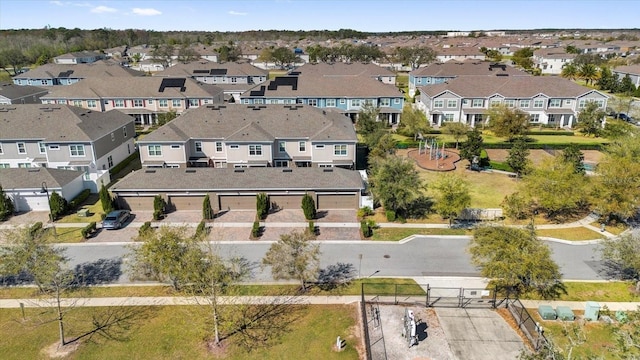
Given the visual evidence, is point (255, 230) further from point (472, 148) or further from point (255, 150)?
point (472, 148)

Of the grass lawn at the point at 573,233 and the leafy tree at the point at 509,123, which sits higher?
the leafy tree at the point at 509,123

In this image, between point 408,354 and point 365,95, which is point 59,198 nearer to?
point 408,354

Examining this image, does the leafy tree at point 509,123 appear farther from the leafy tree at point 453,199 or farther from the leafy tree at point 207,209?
the leafy tree at point 207,209

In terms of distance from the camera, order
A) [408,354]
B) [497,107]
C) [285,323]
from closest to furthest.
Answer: [408,354]
[285,323]
[497,107]

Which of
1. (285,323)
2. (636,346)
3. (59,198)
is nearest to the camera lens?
(636,346)

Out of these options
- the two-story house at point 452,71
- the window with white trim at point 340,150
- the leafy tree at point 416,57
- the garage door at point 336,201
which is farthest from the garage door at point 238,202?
the leafy tree at point 416,57

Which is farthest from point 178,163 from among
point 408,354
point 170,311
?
point 408,354
